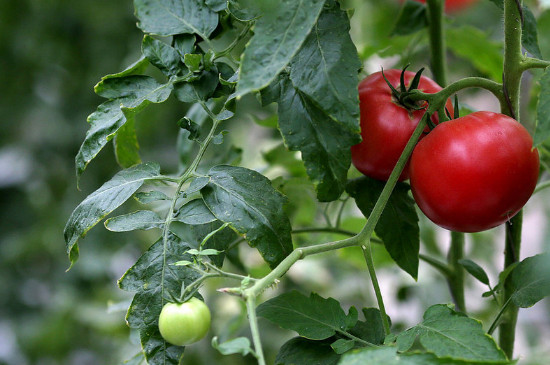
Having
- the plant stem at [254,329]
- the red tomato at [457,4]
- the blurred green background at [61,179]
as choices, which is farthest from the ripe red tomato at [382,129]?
the blurred green background at [61,179]

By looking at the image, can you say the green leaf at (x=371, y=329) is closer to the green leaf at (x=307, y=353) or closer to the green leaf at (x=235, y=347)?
the green leaf at (x=307, y=353)

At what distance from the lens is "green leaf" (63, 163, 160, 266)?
494 millimetres

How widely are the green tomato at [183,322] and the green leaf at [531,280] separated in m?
0.27

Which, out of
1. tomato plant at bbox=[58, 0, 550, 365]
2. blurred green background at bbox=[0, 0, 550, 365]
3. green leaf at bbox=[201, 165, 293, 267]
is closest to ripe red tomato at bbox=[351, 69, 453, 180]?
tomato plant at bbox=[58, 0, 550, 365]

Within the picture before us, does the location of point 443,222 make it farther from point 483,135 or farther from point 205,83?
point 205,83

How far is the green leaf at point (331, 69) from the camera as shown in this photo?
1.49 ft

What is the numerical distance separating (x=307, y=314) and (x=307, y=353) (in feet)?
0.11

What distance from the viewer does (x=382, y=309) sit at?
20.0 inches

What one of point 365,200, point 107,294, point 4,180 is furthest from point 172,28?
point 4,180

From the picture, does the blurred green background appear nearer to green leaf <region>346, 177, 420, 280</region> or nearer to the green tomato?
green leaf <region>346, 177, 420, 280</region>

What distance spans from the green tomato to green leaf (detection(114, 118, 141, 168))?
22 centimetres

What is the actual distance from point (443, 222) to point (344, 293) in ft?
2.85

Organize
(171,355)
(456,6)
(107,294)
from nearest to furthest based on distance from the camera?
(171,355)
(456,6)
(107,294)

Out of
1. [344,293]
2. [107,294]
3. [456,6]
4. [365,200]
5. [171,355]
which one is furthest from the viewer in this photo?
[107,294]
